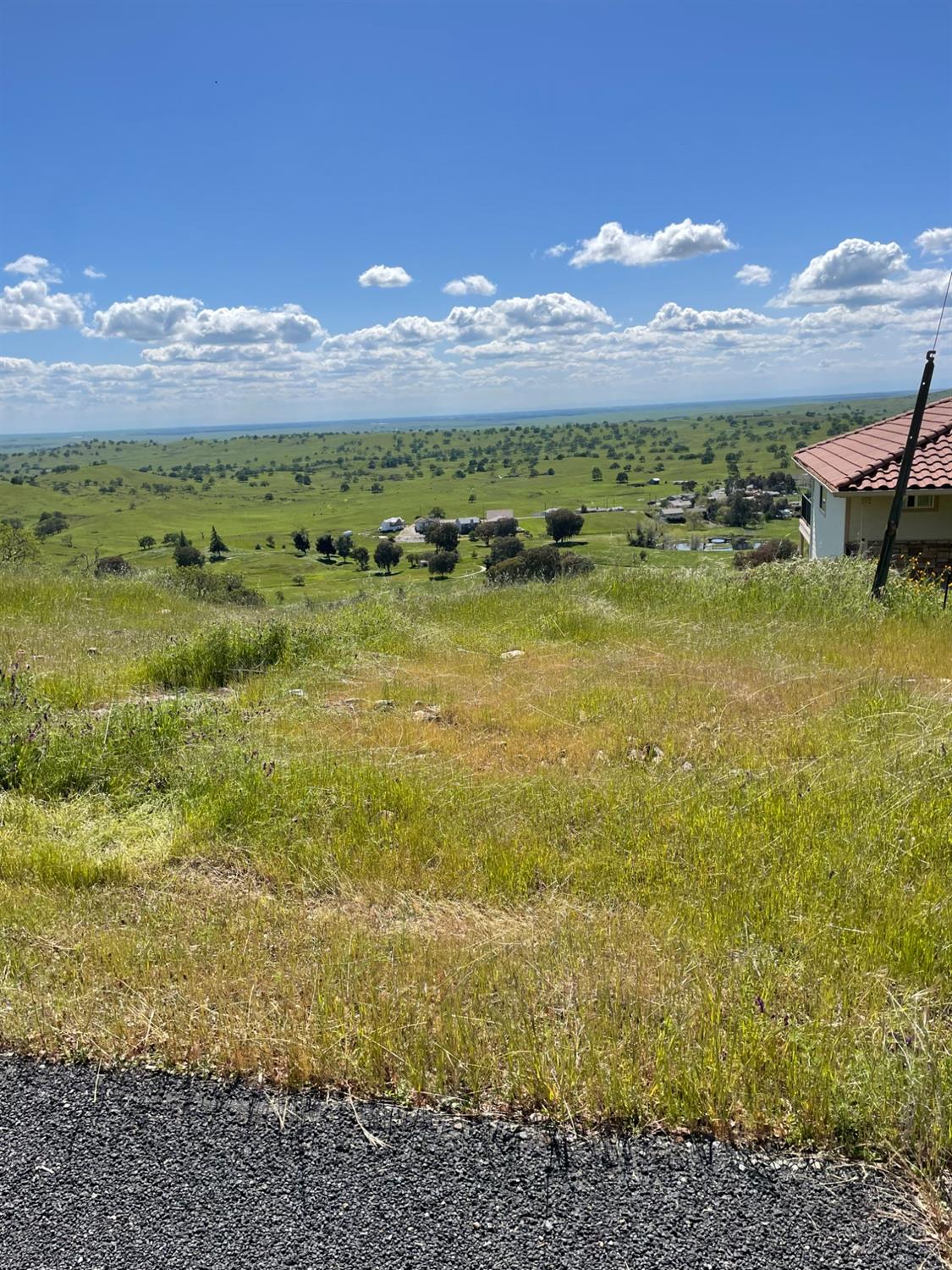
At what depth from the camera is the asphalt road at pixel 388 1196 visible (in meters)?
2.27

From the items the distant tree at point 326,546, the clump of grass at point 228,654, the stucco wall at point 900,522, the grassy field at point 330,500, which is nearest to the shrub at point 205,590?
the clump of grass at point 228,654

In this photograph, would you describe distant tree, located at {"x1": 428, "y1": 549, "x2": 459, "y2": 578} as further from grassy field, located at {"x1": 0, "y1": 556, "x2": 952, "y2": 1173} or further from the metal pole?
grassy field, located at {"x1": 0, "y1": 556, "x2": 952, "y2": 1173}

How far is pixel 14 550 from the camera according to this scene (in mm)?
19953

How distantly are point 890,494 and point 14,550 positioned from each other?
2035 centimetres

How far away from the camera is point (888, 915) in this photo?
3918mm

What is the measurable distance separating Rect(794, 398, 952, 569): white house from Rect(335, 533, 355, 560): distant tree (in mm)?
72763

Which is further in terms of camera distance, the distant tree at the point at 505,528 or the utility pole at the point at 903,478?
the distant tree at the point at 505,528

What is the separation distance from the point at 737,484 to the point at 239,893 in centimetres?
10670

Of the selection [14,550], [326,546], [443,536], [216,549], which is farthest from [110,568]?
[216,549]

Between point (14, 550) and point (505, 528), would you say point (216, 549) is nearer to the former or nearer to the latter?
point (505, 528)

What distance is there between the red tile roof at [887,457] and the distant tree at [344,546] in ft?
232

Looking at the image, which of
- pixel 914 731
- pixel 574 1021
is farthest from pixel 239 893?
pixel 914 731

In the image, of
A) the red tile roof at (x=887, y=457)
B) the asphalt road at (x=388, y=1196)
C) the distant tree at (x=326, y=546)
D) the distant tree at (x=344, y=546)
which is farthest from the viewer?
the distant tree at (x=326, y=546)

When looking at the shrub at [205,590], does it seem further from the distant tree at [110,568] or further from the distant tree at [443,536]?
the distant tree at [443,536]
